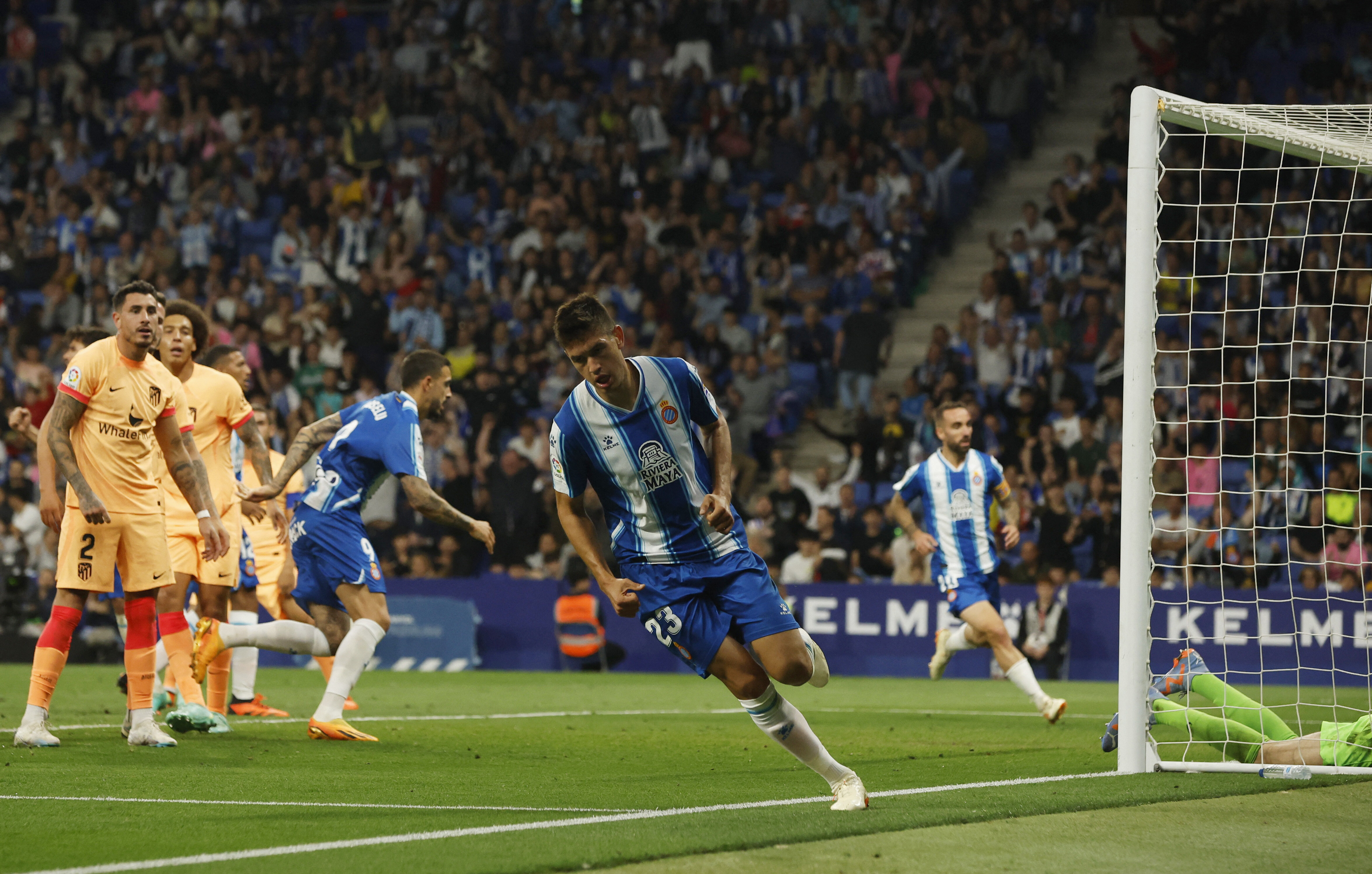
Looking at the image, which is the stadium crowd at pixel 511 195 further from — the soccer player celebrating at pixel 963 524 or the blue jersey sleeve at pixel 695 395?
the blue jersey sleeve at pixel 695 395

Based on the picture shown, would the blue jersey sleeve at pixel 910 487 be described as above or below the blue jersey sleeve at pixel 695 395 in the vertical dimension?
below

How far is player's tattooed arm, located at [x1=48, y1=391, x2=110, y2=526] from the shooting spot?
8.33m

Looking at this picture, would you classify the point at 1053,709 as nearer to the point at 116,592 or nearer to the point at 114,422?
the point at 114,422

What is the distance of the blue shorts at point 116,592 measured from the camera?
366 inches

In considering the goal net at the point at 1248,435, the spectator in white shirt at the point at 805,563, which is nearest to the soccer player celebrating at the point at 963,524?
the goal net at the point at 1248,435

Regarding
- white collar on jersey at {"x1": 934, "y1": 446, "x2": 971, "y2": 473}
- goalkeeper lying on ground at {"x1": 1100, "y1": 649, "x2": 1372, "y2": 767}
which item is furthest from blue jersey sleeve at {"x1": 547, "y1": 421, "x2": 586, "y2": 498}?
white collar on jersey at {"x1": 934, "y1": 446, "x2": 971, "y2": 473}

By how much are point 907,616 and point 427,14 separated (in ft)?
47.9

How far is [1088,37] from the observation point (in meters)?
24.4

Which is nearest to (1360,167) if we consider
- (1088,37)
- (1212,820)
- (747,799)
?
(1212,820)

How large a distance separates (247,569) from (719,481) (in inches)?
252

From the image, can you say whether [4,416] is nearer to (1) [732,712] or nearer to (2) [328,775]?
(1) [732,712]

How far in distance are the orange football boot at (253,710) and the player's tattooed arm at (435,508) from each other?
9.07ft

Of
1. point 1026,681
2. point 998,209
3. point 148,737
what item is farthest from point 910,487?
point 998,209

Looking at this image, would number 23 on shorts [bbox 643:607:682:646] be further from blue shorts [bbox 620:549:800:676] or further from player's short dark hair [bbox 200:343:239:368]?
player's short dark hair [bbox 200:343:239:368]
